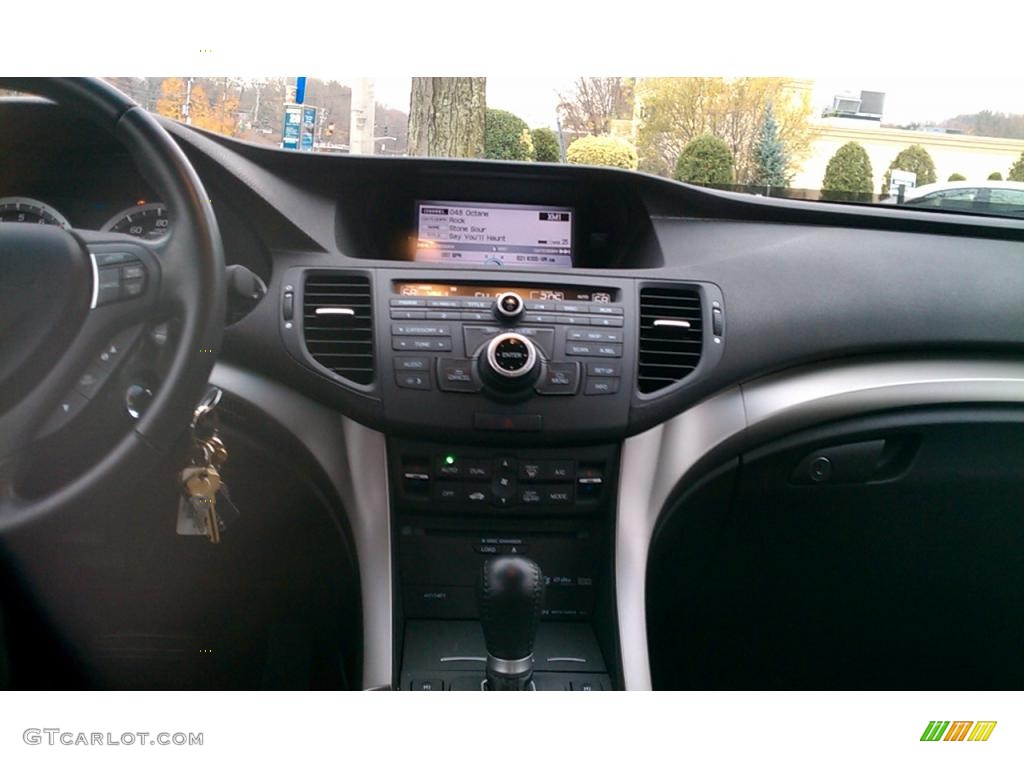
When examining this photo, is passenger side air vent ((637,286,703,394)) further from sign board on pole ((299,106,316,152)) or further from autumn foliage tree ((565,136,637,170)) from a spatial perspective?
sign board on pole ((299,106,316,152))

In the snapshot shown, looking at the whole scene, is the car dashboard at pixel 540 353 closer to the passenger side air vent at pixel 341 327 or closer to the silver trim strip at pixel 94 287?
the passenger side air vent at pixel 341 327

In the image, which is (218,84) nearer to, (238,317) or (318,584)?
(238,317)

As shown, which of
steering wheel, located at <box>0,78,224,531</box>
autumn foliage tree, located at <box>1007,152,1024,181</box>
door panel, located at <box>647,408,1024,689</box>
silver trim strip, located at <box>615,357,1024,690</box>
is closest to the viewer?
steering wheel, located at <box>0,78,224,531</box>

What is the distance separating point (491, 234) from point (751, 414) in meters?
0.56

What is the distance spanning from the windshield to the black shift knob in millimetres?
641

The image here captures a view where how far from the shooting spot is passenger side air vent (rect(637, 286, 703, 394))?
1.52 metres

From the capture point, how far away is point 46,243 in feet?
3.43

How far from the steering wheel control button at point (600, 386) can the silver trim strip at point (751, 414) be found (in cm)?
10

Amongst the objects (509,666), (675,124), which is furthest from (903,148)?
(509,666)

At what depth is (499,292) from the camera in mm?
1498
